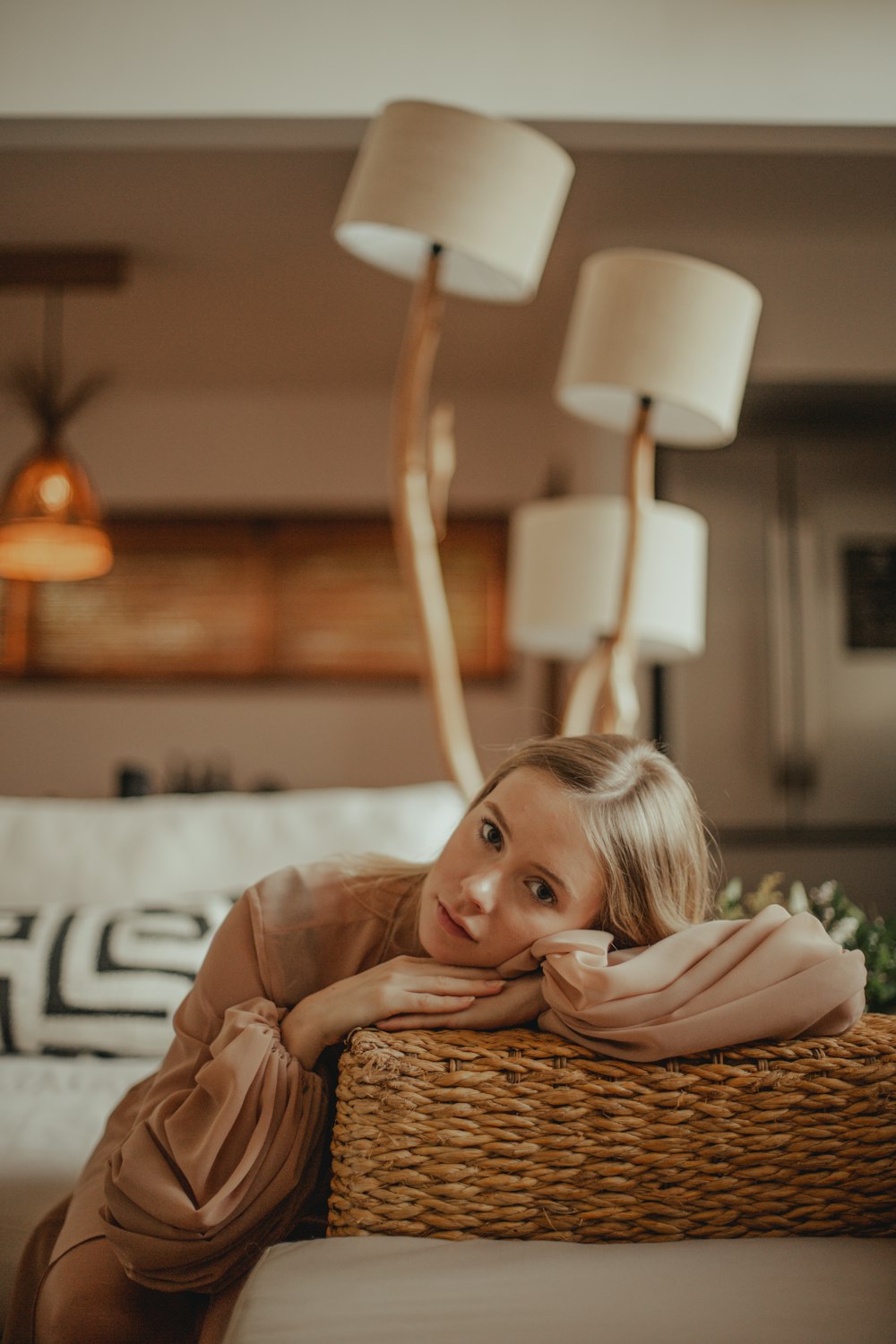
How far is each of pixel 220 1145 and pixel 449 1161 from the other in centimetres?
19

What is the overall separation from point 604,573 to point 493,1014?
118 centimetres

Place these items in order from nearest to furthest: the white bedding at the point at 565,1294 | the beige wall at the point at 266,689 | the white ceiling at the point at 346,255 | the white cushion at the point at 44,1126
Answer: the white bedding at the point at 565,1294
the white cushion at the point at 44,1126
the white ceiling at the point at 346,255
the beige wall at the point at 266,689

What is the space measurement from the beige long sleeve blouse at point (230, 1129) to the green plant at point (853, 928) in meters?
0.54

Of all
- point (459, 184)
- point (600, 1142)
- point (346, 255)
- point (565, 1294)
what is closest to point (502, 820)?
point (600, 1142)

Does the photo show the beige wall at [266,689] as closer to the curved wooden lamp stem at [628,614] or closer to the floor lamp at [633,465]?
the floor lamp at [633,465]

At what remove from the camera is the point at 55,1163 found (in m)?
1.26

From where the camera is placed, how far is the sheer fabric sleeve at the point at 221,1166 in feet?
2.70

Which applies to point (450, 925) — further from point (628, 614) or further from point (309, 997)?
point (628, 614)

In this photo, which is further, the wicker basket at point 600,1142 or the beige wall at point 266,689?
the beige wall at point 266,689

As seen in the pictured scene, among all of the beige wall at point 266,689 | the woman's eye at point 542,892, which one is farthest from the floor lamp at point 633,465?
the beige wall at point 266,689

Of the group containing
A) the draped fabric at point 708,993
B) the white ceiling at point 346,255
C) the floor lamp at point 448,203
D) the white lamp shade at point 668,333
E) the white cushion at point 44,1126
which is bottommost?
the white cushion at point 44,1126

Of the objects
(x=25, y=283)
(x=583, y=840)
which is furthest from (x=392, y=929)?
(x=25, y=283)

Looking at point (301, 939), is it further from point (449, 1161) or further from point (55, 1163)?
point (55, 1163)

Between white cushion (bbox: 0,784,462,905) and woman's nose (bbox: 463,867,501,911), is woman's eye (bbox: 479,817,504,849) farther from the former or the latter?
white cushion (bbox: 0,784,462,905)
